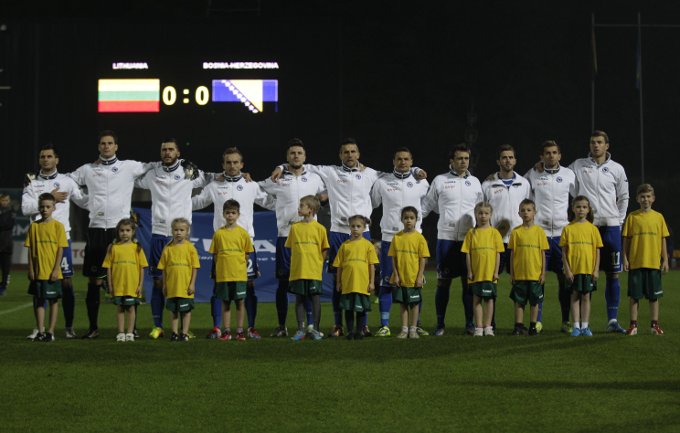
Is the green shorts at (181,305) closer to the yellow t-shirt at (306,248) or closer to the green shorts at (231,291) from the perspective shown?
the green shorts at (231,291)

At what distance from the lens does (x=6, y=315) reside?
15.7 meters

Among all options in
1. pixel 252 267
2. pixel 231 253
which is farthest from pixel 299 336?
pixel 231 253

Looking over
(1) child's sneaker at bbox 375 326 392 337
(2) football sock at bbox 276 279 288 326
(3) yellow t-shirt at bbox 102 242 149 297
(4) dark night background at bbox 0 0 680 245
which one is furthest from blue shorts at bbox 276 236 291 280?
(4) dark night background at bbox 0 0 680 245

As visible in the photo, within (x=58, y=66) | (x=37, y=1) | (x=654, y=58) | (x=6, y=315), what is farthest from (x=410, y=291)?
(x=654, y=58)

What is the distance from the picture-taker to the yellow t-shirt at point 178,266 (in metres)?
11.7

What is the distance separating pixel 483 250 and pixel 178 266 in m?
3.02

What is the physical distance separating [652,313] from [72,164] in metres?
15.5

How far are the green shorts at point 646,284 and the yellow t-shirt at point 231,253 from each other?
3.87 meters

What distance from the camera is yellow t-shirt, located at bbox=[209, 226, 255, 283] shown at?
Answer: 1177 cm

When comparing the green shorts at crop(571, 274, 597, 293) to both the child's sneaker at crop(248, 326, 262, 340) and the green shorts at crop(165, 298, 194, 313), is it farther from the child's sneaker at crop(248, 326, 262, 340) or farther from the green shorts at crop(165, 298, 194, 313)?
the green shorts at crop(165, 298, 194, 313)

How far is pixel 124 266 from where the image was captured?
38.9 ft

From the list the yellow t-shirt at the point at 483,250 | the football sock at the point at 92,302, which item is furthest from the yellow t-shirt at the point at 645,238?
the football sock at the point at 92,302

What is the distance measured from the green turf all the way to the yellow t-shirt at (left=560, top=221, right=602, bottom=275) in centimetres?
73

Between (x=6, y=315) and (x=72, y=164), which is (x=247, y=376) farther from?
(x=72, y=164)
